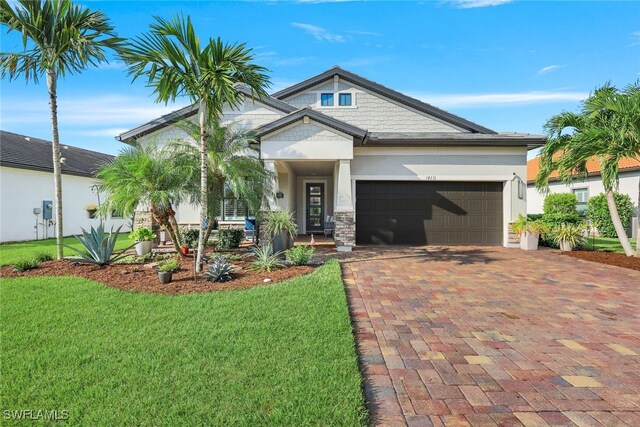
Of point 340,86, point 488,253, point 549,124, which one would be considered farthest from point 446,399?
point 340,86

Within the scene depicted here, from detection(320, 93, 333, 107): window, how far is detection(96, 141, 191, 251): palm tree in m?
8.73

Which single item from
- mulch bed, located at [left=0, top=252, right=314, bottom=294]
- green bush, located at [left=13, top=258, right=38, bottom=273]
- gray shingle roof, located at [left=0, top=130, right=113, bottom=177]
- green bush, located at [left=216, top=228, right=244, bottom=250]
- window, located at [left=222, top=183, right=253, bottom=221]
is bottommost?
mulch bed, located at [left=0, top=252, right=314, bottom=294]

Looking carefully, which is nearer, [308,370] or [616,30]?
[308,370]

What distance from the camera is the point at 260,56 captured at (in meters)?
7.24

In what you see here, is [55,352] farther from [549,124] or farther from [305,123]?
[549,124]

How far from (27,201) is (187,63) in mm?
14614

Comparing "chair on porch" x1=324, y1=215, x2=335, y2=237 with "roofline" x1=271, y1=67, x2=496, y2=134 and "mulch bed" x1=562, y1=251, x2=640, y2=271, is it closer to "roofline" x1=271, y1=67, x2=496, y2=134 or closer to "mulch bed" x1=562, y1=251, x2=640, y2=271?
"roofline" x1=271, y1=67, x2=496, y2=134

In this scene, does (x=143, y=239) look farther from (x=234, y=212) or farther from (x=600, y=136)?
(x=600, y=136)

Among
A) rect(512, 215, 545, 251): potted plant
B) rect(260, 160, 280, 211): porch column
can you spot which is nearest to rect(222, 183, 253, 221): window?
rect(260, 160, 280, 211): porch column

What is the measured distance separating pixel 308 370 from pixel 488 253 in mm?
9590

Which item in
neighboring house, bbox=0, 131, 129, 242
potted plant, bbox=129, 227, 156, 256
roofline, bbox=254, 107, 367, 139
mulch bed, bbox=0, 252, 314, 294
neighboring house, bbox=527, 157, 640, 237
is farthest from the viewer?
neighboring house, bbox=527, 157, 640, 237

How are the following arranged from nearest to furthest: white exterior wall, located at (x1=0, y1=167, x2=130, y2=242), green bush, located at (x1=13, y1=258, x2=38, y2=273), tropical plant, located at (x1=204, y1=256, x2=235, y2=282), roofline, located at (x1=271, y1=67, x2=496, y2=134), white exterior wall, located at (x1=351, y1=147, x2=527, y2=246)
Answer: tropical plant, located at (x1=204, y1=256, x2=235, y2=282) < green bush, located at (x1=13, y1=258, x2=38, y2=273) < white exterior wall, located at (x1=351, y1=147, x2=527, y2=246) < roofline, located at (x1=271, y1=67, x2=496, y2=134) < white exterior wall, located at (x1=0, y1=167, x2=130, y2=242)

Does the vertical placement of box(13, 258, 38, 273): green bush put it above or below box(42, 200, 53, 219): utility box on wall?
below

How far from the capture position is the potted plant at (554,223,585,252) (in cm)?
1112
